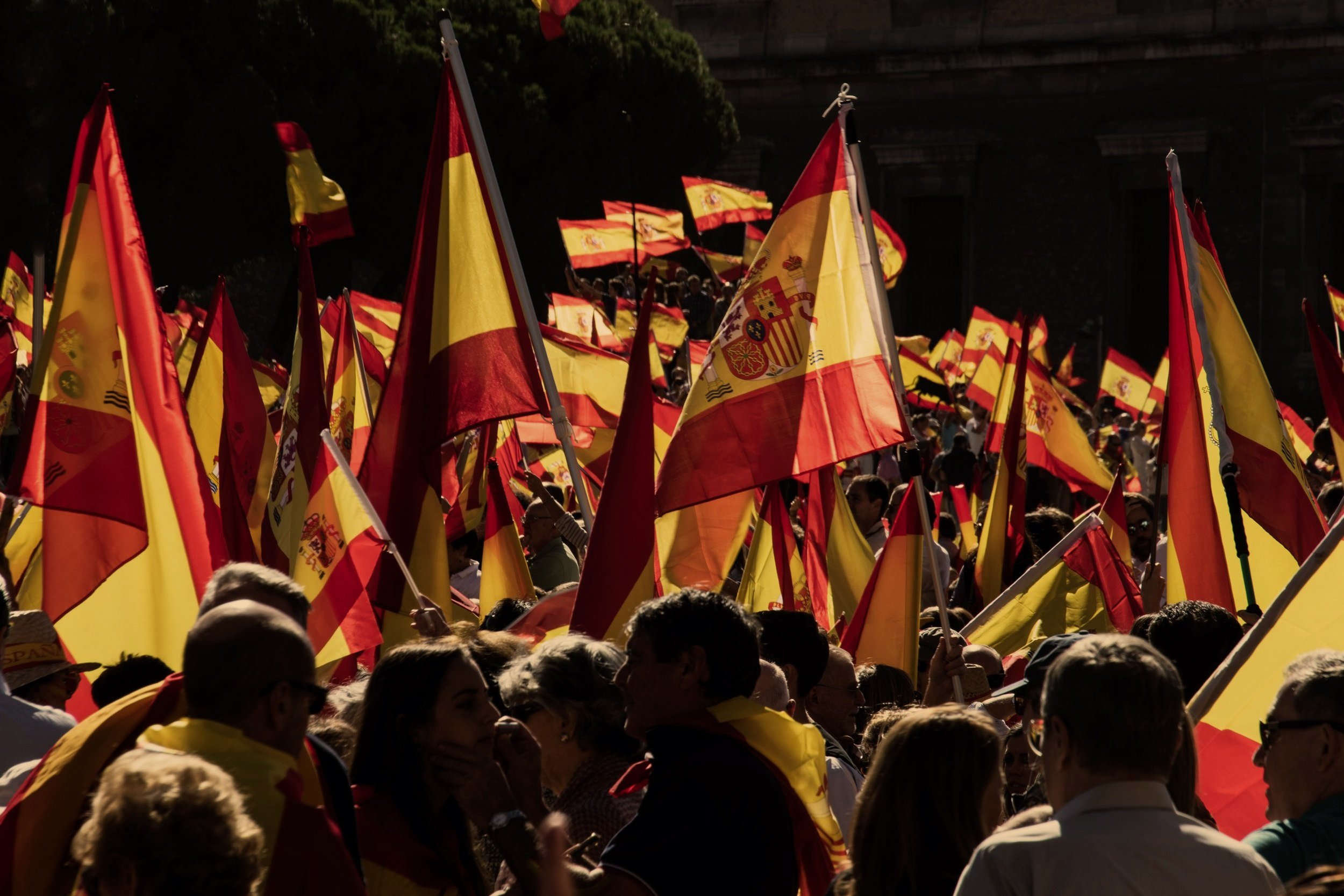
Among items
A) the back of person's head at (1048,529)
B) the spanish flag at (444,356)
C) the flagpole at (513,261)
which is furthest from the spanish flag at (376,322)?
the flagpole at (513,261)

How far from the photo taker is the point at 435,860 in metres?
3.21

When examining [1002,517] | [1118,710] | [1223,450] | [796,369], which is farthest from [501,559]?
[1118,710]

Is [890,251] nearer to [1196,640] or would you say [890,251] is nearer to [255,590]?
[1196,640]

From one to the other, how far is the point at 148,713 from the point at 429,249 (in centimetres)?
358

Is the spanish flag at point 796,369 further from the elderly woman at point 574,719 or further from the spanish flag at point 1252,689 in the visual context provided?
the elderly woman at point 574,719

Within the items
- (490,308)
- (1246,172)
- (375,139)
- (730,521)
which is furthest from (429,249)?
(1246,172)

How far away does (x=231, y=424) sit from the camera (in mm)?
7457

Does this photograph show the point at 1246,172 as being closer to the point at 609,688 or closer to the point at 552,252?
the point at 552,252

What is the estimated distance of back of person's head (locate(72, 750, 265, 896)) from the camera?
2266 millimetres

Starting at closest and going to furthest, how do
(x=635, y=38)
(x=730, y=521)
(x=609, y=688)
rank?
1. (x=609, y=688)
2. (x=730, y=521)
3. (x=635, y=38)

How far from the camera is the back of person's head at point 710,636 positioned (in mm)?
3354

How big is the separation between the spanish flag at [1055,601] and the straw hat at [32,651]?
3186mm

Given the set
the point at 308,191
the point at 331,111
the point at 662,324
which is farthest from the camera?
the point at 331,111

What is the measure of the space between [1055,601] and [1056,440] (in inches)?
164
